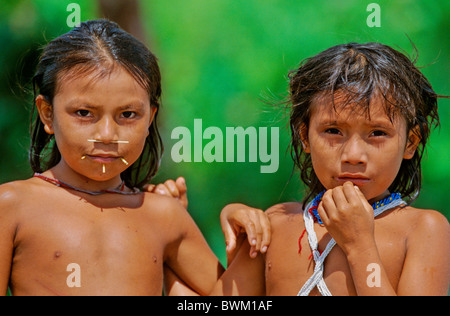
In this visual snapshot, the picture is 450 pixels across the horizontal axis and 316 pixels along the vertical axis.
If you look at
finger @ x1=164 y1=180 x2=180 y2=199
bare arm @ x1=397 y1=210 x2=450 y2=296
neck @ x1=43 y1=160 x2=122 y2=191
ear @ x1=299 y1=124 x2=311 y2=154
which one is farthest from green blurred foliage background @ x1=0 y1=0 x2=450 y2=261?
bare arm @ x1=397 y1=210 x2=450 y2=296

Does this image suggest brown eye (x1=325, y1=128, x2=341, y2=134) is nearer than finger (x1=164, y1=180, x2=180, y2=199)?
Yes

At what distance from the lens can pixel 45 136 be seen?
3.01 metres

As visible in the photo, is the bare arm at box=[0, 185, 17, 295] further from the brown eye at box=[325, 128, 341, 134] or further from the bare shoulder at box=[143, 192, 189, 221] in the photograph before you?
the brown eye at box=[325, 128, 341, 134]

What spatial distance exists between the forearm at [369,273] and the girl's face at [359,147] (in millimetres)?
291

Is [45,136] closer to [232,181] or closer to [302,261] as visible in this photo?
[302,261]

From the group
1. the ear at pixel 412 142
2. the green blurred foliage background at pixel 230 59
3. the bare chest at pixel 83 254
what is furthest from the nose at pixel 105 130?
the green blurred foliage background at pixel 230 59

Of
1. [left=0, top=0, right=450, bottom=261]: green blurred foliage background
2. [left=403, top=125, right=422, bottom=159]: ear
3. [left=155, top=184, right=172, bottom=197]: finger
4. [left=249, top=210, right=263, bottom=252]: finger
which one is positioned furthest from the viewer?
[left=0, top=0, right=450, bottom=261]: green blurred foliage background

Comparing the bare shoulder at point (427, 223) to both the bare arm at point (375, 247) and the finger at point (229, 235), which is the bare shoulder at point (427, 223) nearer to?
the bare arm at point (375, 247)

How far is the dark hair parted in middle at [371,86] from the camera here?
2594 millimetres

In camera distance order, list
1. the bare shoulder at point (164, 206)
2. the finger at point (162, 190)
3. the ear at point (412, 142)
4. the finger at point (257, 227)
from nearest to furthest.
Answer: the ear at point (412, 142)
the finger at point (257, 227)
the bare shoulder at point (164, 206)
the finger at point (162, 190)

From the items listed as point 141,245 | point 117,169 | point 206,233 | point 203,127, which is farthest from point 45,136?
point 206,233

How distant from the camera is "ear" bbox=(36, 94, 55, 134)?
2773 mm

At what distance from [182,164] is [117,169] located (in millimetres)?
1708

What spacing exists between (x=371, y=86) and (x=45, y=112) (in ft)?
4.32
